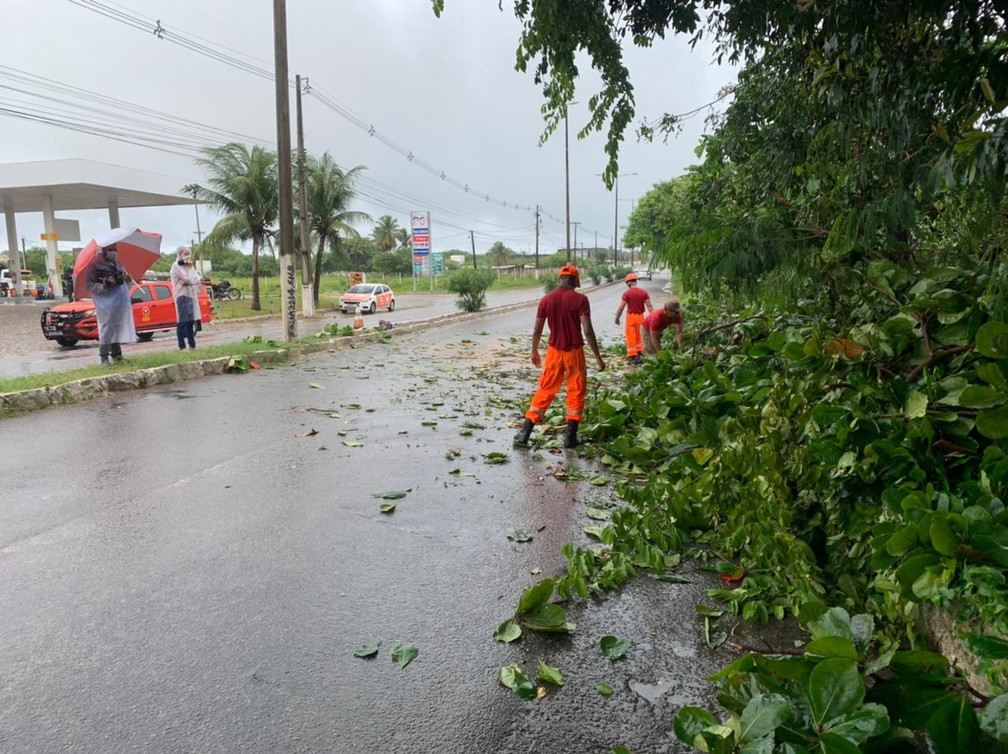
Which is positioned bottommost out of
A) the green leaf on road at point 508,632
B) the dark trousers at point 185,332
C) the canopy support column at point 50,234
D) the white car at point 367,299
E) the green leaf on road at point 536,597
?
the green leaf on road at point 508,632

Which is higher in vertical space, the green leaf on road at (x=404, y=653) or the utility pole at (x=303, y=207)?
the utility pole at (x=303, y=207)

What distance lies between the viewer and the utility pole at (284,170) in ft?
47.3

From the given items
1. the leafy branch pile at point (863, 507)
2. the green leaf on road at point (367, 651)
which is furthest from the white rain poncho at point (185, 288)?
the green leaf on road at point (367, 651)

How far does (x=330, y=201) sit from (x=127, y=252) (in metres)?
22.7

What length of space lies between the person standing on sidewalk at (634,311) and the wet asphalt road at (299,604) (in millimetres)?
5436

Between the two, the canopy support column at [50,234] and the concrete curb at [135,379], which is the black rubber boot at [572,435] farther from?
the canopy support column at [50,234]

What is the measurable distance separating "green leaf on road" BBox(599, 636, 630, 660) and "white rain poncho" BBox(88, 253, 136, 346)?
966 centimetres

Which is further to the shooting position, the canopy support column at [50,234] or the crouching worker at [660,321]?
the canopy support column at [50,234]

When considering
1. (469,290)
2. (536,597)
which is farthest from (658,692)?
(469,290)

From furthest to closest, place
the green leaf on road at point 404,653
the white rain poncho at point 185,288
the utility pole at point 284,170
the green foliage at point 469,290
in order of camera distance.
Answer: the green foliage at point 469,290, the utility pole at point 284,170, the white rain poncho at point 185,288, the green leaf on road at point 404,653

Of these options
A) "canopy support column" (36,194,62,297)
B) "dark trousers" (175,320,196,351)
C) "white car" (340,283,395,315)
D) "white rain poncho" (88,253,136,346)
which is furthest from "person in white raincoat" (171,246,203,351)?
"canopy support column" (36,194,62,297)

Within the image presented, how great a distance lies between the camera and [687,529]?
4309 mm

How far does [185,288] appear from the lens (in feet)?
39.7

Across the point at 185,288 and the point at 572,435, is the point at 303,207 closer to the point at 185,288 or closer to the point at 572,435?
the point at 185,288
